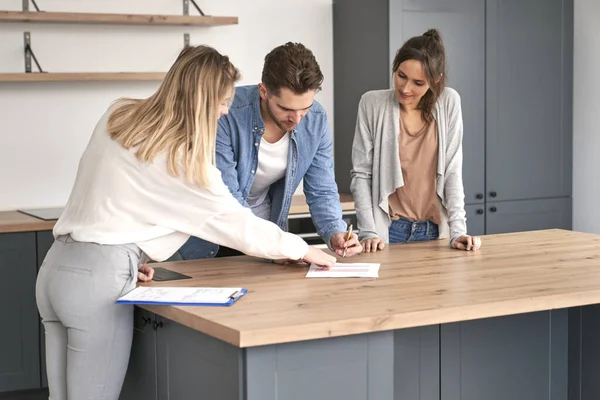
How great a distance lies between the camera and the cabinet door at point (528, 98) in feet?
16.1

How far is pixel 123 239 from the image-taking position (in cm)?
242

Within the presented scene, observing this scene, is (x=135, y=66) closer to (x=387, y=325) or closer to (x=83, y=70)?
(x=83, y=70)

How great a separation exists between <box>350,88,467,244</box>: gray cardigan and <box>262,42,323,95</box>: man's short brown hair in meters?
0.68

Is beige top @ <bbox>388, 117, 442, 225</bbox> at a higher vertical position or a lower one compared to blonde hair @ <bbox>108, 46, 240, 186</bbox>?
lower

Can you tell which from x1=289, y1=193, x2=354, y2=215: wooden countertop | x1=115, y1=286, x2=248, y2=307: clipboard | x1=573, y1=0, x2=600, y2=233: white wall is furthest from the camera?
x1=573, y1=0, x2=600, y2=233: white wall

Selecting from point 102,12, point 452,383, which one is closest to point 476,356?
point 452,383

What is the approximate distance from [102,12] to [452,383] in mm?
2720

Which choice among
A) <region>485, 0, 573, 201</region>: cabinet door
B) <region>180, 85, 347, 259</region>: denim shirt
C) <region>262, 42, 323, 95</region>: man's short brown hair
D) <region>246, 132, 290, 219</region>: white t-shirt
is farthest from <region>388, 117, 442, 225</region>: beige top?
<region>485, 0, 573, 201</region>: cabinet door

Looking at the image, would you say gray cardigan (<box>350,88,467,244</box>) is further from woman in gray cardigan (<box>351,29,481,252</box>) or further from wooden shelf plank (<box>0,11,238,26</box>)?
wooden shelf plank (<box>0,11,238,26</box>)

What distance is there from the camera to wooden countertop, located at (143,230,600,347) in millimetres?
2119

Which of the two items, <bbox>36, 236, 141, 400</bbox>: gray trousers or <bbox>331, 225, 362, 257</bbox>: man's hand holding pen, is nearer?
<bbox>36, 236, 141, 400</bbox>: gray trousers

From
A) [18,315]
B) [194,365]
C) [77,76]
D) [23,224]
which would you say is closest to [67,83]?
[77,76]

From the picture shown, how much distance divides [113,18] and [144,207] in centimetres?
227

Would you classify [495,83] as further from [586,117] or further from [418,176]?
[418,176]
